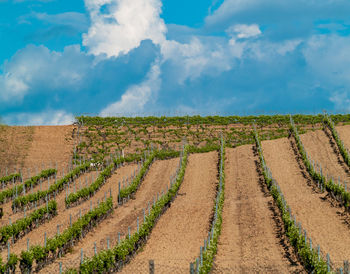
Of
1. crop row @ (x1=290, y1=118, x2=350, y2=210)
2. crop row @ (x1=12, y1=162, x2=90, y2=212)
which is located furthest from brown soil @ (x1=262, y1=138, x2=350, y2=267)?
crop row @ (x1=12, y1=162, x2=90, y2=212)

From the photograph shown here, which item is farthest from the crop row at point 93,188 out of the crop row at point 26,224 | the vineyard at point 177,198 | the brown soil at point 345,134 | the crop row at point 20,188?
the brown soil at point 345,134

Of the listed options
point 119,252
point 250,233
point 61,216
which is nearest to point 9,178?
point 61,216

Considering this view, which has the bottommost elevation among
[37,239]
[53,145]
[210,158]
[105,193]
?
[37,239]

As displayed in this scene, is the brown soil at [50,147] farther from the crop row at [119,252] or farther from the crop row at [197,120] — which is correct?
the crop row at [119,252]

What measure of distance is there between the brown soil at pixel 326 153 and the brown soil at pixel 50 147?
3339 cm

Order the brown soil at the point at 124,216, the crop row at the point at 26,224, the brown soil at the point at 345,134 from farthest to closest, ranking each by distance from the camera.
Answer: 1. the brown soil at the point at 345,134
2. the crop row at the point at 26,224
3. the brown soil at the point at 124,216

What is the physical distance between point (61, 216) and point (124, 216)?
563 cm

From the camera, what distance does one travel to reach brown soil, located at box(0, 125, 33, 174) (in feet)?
205

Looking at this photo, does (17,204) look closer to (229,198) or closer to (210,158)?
(229,198)

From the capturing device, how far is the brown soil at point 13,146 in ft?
205

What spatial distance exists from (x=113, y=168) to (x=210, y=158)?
12.6 meters

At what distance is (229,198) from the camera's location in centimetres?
4281

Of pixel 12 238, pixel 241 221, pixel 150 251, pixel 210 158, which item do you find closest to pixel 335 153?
pixel 210 158

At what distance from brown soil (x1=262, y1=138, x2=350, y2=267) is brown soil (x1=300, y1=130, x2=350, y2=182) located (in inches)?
93.2
